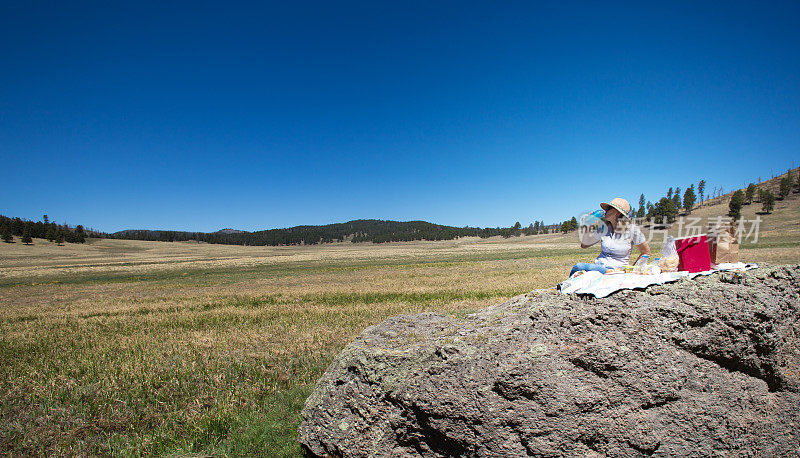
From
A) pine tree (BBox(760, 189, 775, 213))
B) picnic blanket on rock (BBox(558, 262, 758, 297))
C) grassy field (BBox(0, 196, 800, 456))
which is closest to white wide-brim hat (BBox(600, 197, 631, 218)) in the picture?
picnic blanket on rock (BBox(558, 262, 758, 297))

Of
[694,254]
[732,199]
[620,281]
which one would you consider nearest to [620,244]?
[694,254]

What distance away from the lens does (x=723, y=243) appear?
490cm

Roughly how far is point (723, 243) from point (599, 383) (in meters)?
3.33

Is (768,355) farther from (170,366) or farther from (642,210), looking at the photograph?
(642,210)

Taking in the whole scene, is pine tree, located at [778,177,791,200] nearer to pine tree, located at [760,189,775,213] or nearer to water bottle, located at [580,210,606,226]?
pine tree, located at [760,189,775,213]

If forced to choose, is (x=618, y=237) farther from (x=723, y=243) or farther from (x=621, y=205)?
(x=723, y=243)

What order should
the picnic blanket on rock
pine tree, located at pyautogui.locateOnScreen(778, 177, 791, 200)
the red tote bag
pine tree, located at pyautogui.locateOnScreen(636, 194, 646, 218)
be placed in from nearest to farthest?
the picnic blanket on rock → the red tote bag → pine tree, located at pyautogui.locateOnScreen(778, 177, 791, 200) → pine tree, located at pyautogui.locateOnScreen(636, 194, 646, 218)

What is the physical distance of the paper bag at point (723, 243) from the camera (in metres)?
4.88

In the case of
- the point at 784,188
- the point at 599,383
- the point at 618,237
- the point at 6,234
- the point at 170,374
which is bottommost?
the point at 170,374

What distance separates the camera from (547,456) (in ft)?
11.2

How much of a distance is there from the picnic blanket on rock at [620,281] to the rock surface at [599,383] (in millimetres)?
113

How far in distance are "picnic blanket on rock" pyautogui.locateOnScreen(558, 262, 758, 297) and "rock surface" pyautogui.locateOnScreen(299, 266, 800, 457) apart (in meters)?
0.11

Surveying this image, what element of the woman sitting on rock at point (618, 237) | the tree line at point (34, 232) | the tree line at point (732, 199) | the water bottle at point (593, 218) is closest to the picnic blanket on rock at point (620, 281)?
the woman sitting on rock at point (618, 237)

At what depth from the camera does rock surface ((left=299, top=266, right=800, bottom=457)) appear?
350 cm
